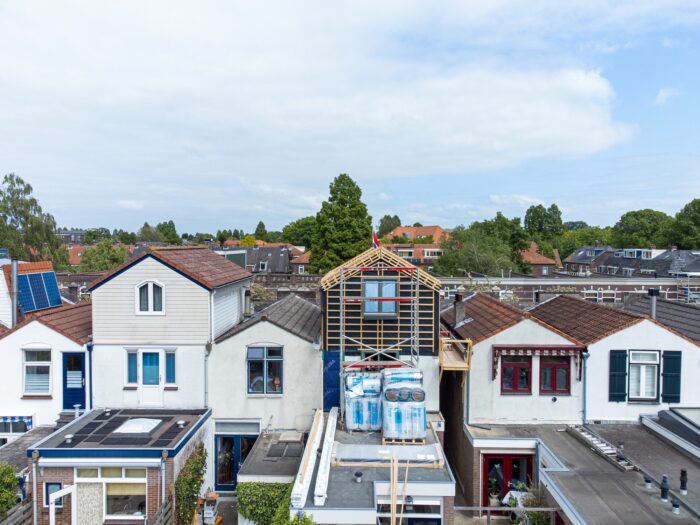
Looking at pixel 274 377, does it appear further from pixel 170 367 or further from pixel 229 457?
pixel 170 367

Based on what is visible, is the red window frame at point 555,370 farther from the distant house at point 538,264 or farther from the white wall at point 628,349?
the distant house at point 538,264

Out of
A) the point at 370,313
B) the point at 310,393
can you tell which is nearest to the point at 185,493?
the point at 310,393

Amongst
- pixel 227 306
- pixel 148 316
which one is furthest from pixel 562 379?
pixel 148 316

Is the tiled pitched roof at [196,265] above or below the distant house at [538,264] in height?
above

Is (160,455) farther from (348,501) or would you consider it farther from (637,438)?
(637,438)

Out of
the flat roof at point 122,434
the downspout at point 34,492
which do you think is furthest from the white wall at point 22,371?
the downspout at point 34,492
